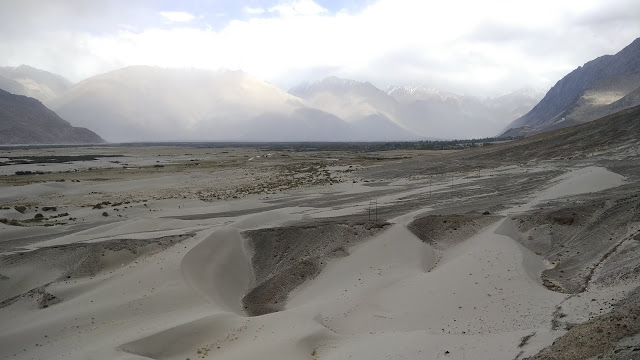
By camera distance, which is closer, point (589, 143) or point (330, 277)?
point (330, 277)

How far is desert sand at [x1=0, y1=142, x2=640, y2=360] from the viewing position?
1523 cm

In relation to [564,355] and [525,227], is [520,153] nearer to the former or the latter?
→ [525,227]

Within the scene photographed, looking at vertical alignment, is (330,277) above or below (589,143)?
below

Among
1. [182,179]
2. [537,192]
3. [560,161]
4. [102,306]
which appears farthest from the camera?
[182,179]

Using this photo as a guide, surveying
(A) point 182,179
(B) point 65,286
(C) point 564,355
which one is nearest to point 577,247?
(C) point 564,355

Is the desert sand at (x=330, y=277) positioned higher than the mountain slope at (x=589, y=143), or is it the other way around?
the mountain slope at (x=589, y=143)

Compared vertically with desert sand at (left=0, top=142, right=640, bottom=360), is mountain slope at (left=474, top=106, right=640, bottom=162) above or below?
above

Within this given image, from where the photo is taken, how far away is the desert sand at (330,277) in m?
15.2

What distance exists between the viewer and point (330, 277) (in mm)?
22531

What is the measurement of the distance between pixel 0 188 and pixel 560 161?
246 feet

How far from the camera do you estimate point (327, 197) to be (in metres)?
44.1

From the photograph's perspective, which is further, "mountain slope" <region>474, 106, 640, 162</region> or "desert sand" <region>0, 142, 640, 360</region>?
"mountain slope" <region>474, 106, 640, 162</region>

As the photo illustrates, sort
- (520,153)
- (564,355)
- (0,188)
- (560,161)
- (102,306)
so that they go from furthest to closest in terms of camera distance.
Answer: (520,153)
(0,188)
(560,161)
(102,306)
(564,355)

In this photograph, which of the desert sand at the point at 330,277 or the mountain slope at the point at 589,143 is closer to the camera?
the desert sand at the point at 330,277
